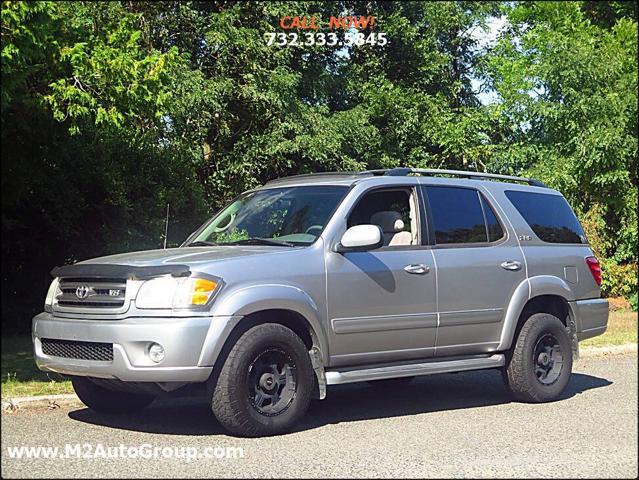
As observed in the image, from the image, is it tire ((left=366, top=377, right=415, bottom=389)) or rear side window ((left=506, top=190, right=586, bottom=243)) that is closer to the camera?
rear side window ((left=506, top=190, right=586, bottom=243))

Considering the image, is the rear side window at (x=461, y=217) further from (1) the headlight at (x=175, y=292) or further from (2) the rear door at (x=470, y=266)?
(1) the headlight at (x=175, y=292)

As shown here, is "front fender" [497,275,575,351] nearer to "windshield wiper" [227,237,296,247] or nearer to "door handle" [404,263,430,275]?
"door handle" [404,263,430,275]

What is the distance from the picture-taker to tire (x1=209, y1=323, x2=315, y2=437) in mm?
7082

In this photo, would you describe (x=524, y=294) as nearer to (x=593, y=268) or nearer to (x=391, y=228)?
(x=593, y=268)

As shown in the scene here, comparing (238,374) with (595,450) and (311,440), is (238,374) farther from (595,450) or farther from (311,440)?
(595,450)

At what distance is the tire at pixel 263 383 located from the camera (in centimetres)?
708

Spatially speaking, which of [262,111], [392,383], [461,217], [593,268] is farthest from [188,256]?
[262,111]

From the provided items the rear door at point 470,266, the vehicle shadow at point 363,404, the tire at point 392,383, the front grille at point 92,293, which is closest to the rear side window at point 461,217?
the rear door at point 470,266

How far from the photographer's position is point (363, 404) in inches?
365

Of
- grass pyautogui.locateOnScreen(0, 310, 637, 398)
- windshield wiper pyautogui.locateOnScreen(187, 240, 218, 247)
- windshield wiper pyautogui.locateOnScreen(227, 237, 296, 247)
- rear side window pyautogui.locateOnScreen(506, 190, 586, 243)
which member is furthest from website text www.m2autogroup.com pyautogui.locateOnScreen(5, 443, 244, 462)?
rear side window pyautogui.locateOnScreen(506, 190, 586, 243)

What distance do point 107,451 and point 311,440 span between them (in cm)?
151

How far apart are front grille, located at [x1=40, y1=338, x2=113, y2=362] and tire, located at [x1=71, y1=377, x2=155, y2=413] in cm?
63

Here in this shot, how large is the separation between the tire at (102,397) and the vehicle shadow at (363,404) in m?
0.08

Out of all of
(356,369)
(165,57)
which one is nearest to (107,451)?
(356,369)
